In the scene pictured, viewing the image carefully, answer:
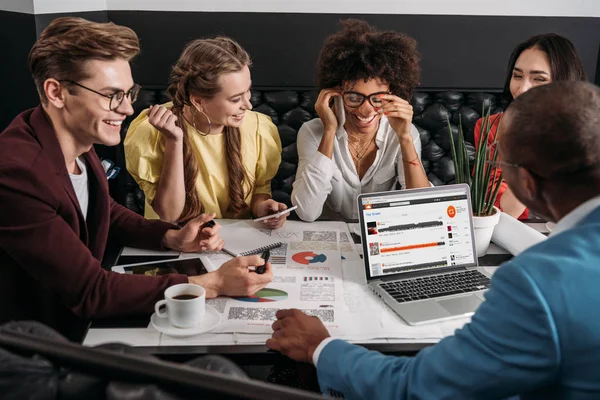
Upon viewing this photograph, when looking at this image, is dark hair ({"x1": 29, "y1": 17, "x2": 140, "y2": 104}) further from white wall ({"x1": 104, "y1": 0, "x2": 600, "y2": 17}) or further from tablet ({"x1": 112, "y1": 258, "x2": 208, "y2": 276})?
white wall ({"x1": 104, "y1": 0, "x2": 600, "y2": 17})

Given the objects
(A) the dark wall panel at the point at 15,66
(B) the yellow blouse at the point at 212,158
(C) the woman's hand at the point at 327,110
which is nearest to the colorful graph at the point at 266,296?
(B) the yellow blouse at the point at 212,158

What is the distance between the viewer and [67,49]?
1380 mm

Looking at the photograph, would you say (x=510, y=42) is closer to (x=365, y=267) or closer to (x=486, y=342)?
(x=365, y=267)

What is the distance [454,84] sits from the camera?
305 centimetres

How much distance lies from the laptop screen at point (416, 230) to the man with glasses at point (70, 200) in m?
0.29

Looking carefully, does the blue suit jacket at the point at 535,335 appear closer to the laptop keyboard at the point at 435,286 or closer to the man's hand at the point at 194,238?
the laptop keyboard at the point at 435,286

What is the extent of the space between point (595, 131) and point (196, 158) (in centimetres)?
150

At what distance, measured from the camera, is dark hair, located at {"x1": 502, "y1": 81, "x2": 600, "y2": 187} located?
0.89m

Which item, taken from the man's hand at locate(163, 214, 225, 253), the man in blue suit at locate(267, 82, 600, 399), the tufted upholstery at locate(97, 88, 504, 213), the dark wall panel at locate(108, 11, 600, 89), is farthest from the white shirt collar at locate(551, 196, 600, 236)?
the dark wall panel at locate(108, 11, 600, 89)

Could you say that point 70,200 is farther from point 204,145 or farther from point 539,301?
point 539,301

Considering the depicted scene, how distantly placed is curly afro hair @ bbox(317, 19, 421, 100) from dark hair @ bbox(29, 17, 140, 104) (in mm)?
998

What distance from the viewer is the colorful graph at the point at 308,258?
5.19 ft

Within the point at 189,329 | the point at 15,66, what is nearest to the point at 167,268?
the point at 189,329

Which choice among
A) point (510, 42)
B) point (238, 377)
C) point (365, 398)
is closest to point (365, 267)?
point (365, 398)
